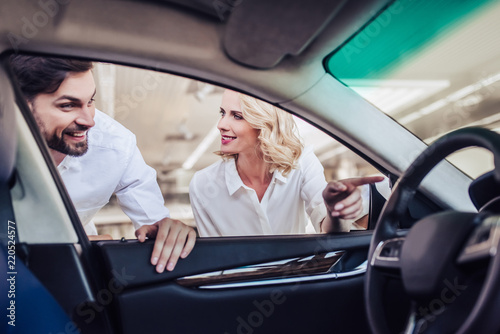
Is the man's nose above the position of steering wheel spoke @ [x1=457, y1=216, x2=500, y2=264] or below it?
below

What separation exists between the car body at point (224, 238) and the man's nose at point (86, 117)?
0.47 metres

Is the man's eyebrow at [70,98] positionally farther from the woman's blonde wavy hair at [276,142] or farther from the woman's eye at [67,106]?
the woman's blonde wavy hair at [276,142]

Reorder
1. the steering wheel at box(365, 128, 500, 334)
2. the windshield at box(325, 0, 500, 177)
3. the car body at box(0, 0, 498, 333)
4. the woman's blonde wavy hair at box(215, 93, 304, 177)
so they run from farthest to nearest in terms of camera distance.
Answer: the windshield at box(325, 0, 500, 177), the woman's blonde wavy hair at box(215, 93, 304, 177), the car body at box(0, 0, 498, 333), the steering wheel at box(365, 128, 500, 334)

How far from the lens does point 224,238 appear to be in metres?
1.28

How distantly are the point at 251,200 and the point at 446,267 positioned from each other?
1.30 metres

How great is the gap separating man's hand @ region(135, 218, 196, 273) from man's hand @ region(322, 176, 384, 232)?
390mm

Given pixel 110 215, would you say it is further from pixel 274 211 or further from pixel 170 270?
pixel 170 270

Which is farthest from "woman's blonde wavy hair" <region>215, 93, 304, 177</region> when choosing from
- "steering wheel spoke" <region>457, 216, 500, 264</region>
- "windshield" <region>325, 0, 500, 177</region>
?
"steering wheel spoke" <region>457, 216, 500, 264</region>

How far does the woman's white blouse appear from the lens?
70.8 inches

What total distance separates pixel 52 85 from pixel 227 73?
54cm

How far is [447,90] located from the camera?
25.1 feet

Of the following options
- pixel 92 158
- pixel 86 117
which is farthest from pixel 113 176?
pixel 86 117

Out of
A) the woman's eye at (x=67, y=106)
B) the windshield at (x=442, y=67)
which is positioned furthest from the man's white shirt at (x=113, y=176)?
the windshield at (x=442, y=67)

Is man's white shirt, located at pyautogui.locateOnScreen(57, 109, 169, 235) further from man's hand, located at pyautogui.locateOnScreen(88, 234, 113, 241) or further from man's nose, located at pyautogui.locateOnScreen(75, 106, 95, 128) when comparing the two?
man's hand, located at pyautogui.locateOnScreen(88, 234, 113, 241)
